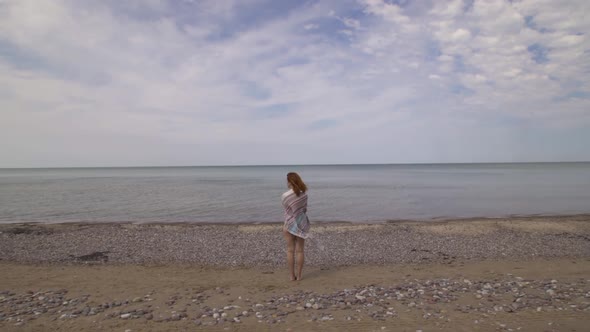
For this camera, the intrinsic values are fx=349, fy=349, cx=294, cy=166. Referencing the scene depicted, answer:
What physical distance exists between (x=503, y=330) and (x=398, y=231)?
34.5ft

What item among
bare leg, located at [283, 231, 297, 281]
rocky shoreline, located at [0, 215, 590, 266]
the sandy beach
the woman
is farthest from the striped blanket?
rocky shoreline, located at [0, 215, 590, 266]

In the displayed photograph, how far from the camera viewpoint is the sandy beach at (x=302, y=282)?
613 cm

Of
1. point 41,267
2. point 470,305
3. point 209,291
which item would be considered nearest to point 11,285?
point 41,267

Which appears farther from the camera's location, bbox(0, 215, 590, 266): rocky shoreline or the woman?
bbox(0, 215, 590, 266): rocky shoreline

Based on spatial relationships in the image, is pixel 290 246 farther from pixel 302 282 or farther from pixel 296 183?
pixel 296 183

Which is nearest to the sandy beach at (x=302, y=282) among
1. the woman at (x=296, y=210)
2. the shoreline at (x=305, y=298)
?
the shoreline at (x=305, y=298)

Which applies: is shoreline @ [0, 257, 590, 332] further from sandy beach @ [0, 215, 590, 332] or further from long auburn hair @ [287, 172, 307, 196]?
long auburn hair @ [287, 172, 307, 196]

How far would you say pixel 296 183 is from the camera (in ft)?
25.7

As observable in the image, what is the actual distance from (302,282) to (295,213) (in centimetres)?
176

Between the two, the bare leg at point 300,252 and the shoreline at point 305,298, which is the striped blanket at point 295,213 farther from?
the shoreline at point 305,298

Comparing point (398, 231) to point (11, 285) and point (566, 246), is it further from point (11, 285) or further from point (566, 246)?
point (11, 285)

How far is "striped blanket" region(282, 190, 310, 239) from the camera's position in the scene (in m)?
7.96

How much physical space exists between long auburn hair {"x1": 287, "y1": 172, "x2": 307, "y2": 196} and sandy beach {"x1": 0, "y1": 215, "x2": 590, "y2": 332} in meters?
2.22

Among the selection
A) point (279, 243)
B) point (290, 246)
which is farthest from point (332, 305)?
point (279, 243)
